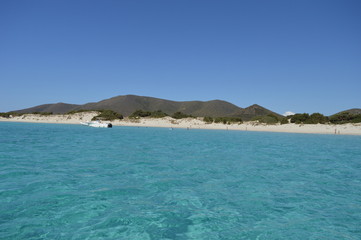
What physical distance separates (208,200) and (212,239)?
2612 millimetres

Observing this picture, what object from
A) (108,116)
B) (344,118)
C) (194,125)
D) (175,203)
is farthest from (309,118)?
(108,116)

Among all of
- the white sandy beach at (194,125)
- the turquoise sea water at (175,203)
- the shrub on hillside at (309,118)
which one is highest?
the shrub on hillside at (309,118)

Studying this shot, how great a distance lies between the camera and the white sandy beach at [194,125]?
63125 millimetres

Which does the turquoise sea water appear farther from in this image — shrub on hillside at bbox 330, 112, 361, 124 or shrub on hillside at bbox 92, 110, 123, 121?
shrub on hillside at bbox 92, 110, 123, 121

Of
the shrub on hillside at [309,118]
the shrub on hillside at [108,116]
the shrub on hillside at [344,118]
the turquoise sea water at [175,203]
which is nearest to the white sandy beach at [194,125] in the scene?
the shrub on hillside at [309,118]

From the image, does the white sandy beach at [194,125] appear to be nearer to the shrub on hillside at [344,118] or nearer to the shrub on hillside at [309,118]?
the shrub on hillside at [309,118]

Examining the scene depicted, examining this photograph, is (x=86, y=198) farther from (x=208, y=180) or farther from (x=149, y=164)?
(x=149, y=164)

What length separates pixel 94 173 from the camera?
11.5 metres

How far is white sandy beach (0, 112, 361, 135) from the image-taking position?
63.1 meters

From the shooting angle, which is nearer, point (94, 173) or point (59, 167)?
point (94, 173)

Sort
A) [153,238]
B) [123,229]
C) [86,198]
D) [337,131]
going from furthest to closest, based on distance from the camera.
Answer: [337,131]
[86,198]
[123,229]
[153,238]

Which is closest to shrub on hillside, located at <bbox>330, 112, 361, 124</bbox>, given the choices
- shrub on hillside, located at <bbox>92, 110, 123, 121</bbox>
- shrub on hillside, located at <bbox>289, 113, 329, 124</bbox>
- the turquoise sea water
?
shrub on hillside, located at <bbox>289, 113, 329, 124</bbox>

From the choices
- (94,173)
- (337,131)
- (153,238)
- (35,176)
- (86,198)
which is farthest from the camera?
(337,131)

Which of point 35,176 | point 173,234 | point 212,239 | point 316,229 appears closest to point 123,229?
point 173,234
